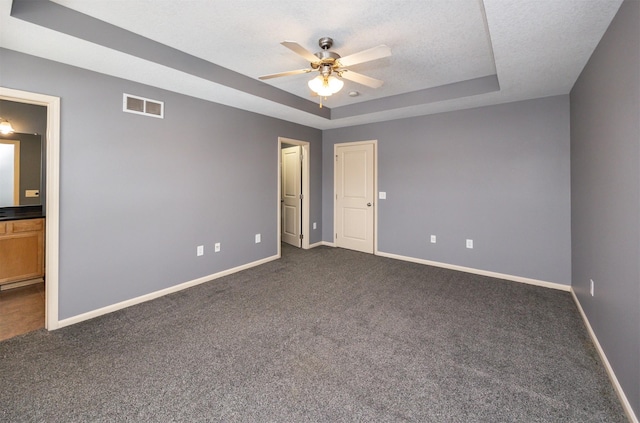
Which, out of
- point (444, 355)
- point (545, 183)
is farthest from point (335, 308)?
point (545, 183)

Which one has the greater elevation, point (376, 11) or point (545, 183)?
point (376, 11)

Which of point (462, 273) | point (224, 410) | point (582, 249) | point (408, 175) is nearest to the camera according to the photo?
point (224, 410)

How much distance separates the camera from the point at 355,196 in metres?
5.42

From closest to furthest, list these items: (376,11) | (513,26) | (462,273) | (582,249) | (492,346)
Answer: (513,26), (376,11), (492,346), (582,249), (462,273)

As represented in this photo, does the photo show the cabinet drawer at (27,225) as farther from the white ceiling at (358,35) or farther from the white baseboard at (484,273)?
the white baseboard at (484,273)

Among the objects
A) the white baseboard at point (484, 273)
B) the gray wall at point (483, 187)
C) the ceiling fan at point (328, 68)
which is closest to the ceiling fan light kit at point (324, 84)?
the ceiling fan at point (328, 68)

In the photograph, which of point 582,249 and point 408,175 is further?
point 408,175

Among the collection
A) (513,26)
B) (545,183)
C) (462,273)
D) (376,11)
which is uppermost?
(376,11)

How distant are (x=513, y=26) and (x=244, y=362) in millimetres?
3071

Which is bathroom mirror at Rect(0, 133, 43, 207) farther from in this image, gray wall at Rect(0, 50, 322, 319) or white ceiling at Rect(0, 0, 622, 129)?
white ceiling at Rect(0, 0, 622, 129)

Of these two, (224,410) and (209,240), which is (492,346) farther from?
(209,240)

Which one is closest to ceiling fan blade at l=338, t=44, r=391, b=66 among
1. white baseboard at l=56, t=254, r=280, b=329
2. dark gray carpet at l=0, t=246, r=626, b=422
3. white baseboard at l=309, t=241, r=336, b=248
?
dark gray carpet at l=0, t=246, r=626, b=422

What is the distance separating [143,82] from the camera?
119 inches

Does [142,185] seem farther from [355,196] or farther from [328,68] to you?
[355,196]
